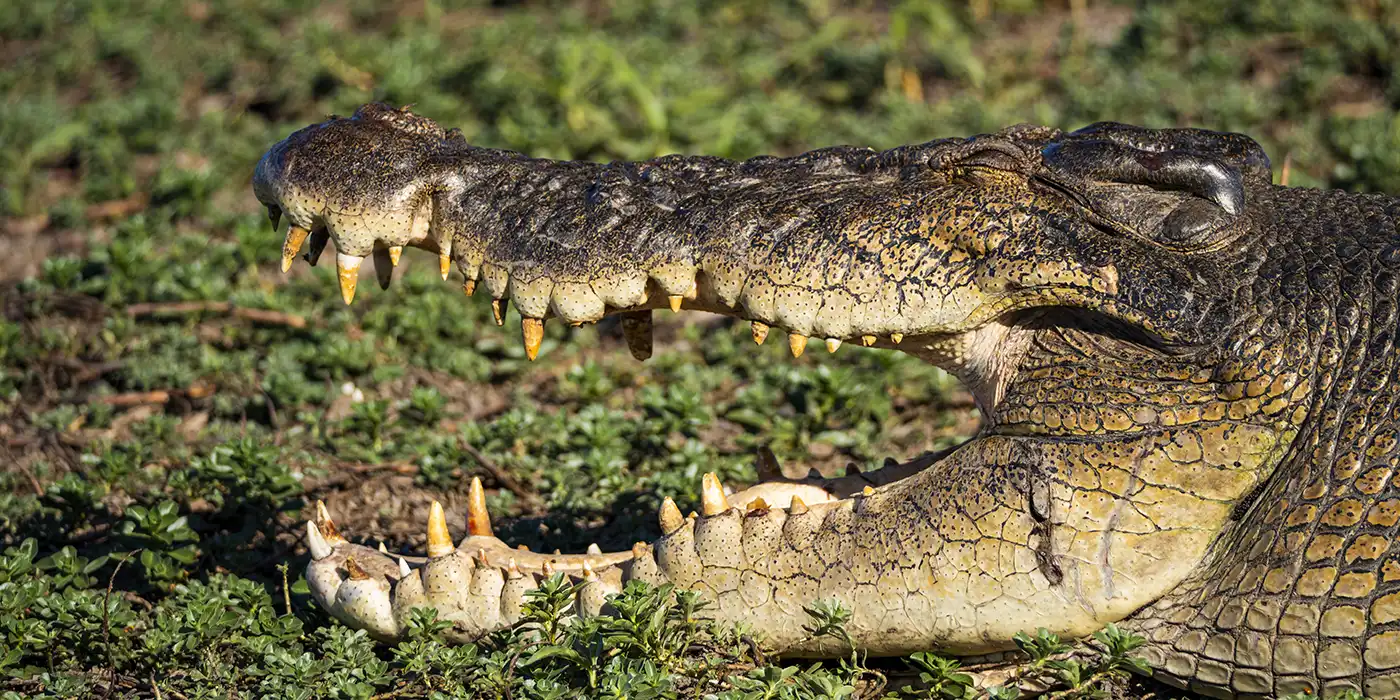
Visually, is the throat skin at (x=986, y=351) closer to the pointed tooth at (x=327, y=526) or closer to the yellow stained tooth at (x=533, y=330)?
the yellow stained tooth at (x=533, y=330)

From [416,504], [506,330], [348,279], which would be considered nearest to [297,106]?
[506,330]

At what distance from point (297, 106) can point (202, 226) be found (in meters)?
1.31

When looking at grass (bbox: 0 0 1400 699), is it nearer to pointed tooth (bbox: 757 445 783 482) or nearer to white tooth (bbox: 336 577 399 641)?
white tooth (bbox: 336 577 399 641)

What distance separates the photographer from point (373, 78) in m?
7.65

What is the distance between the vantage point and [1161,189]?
Result: 3.29 metres

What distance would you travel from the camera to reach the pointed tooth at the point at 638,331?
11.4 feet

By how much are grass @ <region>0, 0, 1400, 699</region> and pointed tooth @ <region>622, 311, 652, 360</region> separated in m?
0.61

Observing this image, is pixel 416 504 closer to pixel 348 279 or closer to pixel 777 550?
pixel 348 279

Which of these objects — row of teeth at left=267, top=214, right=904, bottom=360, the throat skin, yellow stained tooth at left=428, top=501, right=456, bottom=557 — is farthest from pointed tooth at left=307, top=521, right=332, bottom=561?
the throat skin

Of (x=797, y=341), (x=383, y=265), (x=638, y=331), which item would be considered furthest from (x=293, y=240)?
(x=797, y=341)

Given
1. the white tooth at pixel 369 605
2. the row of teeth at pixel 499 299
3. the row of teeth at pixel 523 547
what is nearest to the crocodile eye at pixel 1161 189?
the row of teeth at pixel 499 299

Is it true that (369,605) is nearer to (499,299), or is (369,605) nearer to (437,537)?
(437,537)

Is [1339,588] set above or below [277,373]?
above

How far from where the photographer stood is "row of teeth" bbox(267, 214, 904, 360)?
3.19 m
